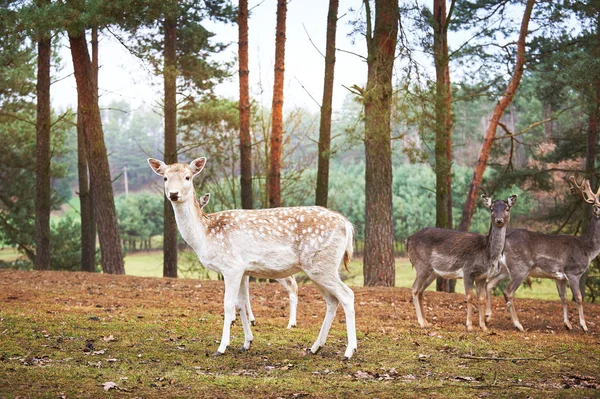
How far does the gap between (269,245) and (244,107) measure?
445 inches

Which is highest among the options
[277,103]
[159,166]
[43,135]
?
[277,103]

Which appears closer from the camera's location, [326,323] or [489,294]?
[326,323]

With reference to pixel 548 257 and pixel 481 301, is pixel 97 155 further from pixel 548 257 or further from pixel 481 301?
pixel 548 257

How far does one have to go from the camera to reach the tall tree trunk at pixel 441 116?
15.1 metres

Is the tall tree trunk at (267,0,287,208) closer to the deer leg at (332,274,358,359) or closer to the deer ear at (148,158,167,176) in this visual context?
the deer ear at (148,158,167,176)

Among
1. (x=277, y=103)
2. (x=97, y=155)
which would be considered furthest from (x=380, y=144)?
(x=97, y=155)

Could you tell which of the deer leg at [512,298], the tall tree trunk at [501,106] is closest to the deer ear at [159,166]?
the deer leg at [512,298]

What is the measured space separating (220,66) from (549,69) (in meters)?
9.62

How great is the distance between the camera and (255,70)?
23828mm

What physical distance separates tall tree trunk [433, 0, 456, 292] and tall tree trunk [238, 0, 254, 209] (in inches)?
181

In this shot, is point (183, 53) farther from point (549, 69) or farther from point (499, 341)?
point (499, 341)

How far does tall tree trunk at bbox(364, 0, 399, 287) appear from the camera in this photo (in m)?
14.4

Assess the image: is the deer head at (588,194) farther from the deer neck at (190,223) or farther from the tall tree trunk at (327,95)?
the tall tree trunk at (327,95)

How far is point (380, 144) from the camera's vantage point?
14.8 meters
